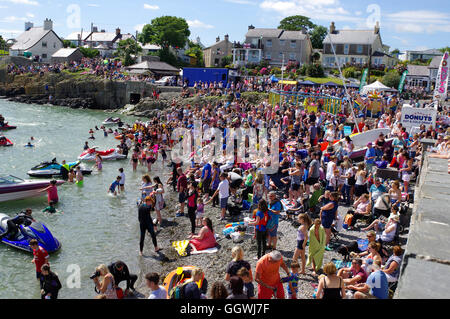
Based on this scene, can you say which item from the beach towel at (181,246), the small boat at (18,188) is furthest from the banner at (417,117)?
the small boat at (18,188)

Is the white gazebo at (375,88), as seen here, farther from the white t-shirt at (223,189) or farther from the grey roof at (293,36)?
the grey roof at (293,36)

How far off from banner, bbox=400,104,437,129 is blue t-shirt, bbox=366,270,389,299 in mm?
13707

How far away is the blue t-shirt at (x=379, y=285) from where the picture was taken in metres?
6.99

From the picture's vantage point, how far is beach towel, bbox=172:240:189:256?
443 inches

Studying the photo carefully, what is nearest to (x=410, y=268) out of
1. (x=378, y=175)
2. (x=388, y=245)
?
(x=388, y=245)

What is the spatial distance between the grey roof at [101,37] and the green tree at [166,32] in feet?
46.4

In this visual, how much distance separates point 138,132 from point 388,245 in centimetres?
2310

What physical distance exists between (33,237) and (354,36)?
229ft

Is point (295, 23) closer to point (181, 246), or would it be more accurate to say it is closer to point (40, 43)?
point (40, 43)

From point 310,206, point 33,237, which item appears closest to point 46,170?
point 33,237

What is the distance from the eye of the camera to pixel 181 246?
11469mm

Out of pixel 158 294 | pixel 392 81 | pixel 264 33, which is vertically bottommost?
pixel 158 294

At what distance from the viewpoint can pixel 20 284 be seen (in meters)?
10.3
